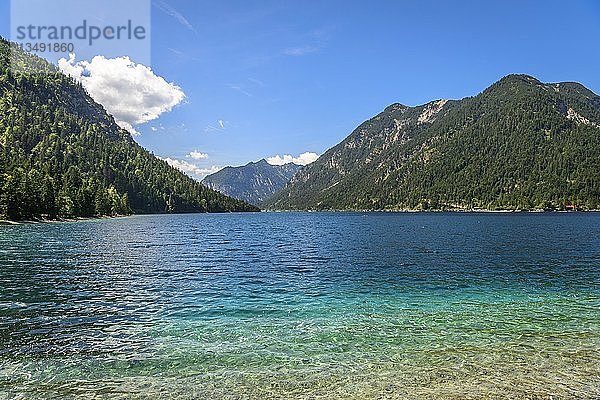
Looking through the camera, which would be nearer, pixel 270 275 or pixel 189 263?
pixel 270 275

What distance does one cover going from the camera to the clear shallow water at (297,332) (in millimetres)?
16656

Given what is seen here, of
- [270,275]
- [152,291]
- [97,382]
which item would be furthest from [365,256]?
[97,382]

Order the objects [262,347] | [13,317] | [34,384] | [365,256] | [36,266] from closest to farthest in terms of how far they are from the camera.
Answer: [34,384], [262,347], [13,317], [36,266], [365,256]

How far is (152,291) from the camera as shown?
36469 mm

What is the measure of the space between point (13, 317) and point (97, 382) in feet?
45.0

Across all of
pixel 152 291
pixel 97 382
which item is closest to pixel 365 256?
pixel 152 291

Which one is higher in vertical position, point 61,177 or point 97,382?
point 61,177

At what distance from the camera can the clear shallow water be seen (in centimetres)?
1666

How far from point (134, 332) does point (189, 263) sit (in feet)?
107

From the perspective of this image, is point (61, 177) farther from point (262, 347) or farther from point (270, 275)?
point (262, 347)

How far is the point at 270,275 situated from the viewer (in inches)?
1827

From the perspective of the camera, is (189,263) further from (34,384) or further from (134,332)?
(34,384)

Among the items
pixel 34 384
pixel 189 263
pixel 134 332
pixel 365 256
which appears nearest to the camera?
pixel 34 384

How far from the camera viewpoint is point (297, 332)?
24.3m
